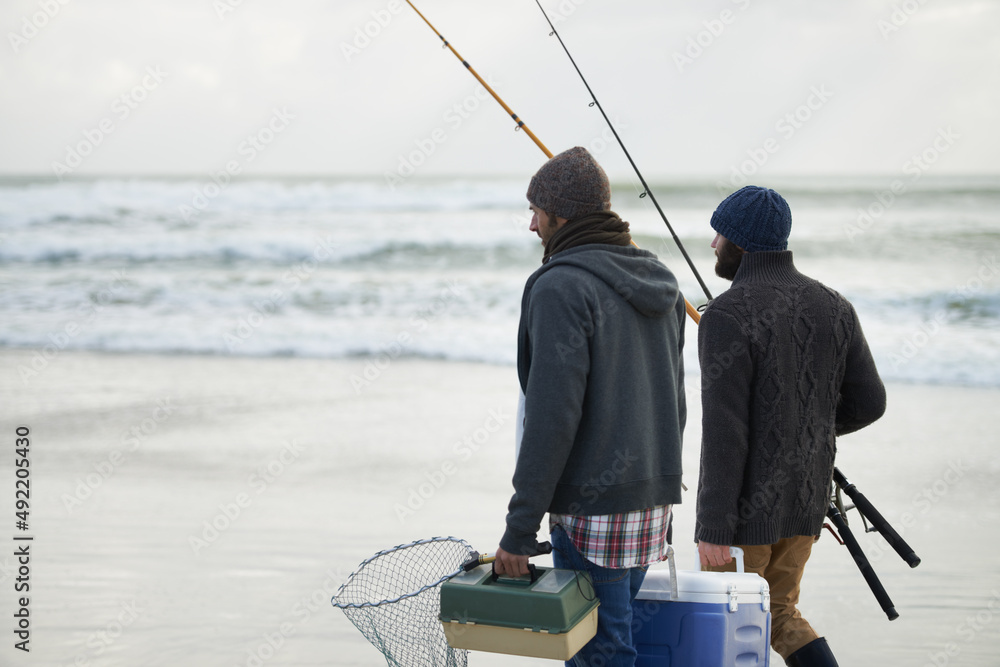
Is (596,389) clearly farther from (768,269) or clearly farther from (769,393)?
(768,269)

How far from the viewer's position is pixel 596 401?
5.80 ft

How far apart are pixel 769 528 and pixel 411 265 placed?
11.5 m

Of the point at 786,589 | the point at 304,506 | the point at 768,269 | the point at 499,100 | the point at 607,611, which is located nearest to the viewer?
the point at 607,611

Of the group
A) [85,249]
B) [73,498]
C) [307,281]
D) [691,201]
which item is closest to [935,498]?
[73,498]

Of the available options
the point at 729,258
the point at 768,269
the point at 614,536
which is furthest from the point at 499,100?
the point at 614,536

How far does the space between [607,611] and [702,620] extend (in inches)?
9.0

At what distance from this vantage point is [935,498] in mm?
4508

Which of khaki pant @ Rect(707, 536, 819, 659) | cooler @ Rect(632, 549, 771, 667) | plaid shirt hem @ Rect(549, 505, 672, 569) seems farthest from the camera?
khaki pant @ Rect(707, 536, 819, 659)

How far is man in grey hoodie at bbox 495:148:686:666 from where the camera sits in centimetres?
171

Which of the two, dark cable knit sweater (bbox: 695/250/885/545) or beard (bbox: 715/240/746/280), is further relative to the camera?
beard (bbox: 715/240/746/280)

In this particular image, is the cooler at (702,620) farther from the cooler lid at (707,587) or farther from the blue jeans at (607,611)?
the blue jeans at (607,611)

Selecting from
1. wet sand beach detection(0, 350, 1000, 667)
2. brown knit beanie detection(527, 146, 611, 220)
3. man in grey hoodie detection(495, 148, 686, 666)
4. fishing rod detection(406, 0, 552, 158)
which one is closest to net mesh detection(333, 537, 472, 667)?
man in grey hoodie detection(495, 148, 686, 666)

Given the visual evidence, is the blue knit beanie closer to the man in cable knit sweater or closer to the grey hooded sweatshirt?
the man in cable knit sweater

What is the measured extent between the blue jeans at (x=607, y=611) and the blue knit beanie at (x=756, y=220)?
0.79 m
